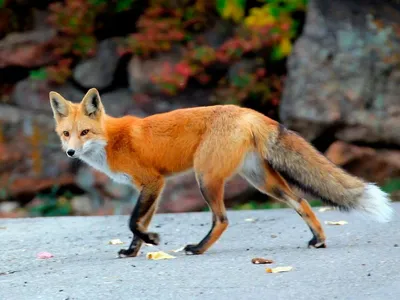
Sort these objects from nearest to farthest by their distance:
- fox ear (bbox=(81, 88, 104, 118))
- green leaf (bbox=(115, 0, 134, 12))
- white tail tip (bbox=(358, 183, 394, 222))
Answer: white tail tip (bbox=(358, 183, 394, 222)) < fox ear (bbox=(81, 88, 104, 118)) < green leaf (bbox=(115, 0, 134, 12))

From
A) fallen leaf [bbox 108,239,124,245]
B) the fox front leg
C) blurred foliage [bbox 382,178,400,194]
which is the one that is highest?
the fox front leg

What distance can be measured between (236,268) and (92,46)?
26.9 feet

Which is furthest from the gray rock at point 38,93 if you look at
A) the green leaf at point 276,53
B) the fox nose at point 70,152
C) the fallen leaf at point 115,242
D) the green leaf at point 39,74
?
the fox nose at point 70,152

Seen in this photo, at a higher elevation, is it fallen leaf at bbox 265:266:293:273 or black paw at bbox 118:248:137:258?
fallen leaf at bbox 265:266:293:273

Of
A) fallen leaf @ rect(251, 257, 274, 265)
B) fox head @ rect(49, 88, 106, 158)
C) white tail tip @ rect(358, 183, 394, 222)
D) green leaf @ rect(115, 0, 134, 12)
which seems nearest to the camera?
fallen leaf @ rect(251, 257, 274, 265)

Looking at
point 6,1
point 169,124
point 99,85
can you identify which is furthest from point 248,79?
point 169,124

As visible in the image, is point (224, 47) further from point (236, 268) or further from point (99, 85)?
point (236, 268)

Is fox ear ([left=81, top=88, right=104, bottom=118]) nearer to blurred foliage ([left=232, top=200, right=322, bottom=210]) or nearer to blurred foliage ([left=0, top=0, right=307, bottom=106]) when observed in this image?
blurred foliage ([left=232, top=200, right=322, bottom=210])

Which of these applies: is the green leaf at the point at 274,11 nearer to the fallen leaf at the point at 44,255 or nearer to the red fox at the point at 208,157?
the red fox at the point at 208,157

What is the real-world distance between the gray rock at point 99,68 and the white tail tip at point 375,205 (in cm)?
749

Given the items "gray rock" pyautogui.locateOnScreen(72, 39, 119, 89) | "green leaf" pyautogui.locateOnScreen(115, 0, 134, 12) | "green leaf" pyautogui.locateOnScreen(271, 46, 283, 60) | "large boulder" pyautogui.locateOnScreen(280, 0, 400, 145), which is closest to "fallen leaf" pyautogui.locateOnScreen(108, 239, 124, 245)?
"large boulder" pyautogui.locateOnScreen(280, 0, 400, 145)

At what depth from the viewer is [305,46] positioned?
38.5 ft

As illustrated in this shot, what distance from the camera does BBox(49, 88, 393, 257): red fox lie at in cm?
627

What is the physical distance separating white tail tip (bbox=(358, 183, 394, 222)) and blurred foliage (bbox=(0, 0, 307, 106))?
6.25m
